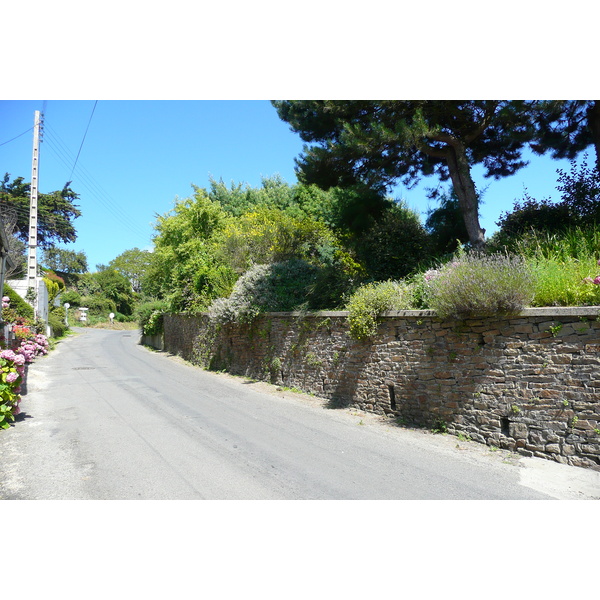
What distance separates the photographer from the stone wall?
514cm

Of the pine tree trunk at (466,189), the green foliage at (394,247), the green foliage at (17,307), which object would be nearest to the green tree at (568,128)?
the pine tree trunk at (466,189)

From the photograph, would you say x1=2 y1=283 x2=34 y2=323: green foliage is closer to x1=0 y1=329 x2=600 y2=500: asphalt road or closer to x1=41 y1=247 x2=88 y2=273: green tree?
x1=0 y1=329 x2=600 y2=500: asphalt road

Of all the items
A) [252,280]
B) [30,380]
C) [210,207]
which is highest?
[210,207]

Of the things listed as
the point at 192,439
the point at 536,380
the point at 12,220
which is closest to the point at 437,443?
the point at 536,380

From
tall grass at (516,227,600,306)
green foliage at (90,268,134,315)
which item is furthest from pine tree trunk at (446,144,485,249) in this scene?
green foliage at (90,268,134,315)

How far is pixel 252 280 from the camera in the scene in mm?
12844

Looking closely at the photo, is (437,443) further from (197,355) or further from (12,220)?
(12,220)

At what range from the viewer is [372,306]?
8008 millimetres

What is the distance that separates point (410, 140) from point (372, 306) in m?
3.45

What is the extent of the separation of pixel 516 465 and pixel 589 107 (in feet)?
25.8

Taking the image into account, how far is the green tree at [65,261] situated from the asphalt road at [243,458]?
45.3 m

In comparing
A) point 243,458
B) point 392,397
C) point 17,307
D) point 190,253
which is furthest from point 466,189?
point 17,307

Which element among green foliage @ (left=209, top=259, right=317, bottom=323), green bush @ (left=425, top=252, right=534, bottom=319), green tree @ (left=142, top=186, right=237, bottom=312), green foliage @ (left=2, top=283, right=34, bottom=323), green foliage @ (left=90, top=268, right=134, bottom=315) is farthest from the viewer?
green foliage @ (left=90, top=268, right=134, bottom=315)

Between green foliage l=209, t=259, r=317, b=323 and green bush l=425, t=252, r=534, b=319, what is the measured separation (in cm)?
539
